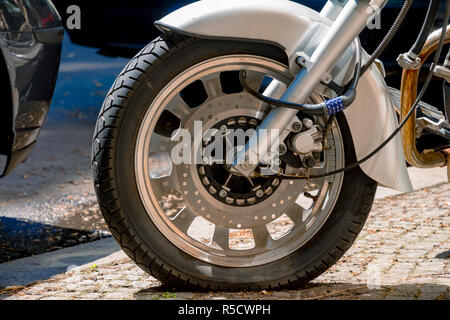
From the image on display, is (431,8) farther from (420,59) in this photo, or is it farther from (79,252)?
(79,252)

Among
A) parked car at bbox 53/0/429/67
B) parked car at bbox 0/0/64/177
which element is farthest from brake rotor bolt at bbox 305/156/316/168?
parked car at bbox 53/0/429/67

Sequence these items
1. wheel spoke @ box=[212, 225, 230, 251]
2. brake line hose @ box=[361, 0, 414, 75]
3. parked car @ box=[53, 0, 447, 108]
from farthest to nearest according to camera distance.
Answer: parked car @ box=[53, 0, 447, 108] < wheel spoke @ box=[212, 225, 230, 251] < brake line hose @ box=[361, 0, 414, 75]

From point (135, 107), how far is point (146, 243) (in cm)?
50

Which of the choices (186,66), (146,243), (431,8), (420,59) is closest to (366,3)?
(431,8)

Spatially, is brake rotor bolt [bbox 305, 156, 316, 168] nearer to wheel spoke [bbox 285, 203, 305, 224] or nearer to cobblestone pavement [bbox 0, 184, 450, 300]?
wheel spoke [bbox 285, 203, 305, 224]

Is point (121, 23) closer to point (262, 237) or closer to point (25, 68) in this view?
point (25, 68)

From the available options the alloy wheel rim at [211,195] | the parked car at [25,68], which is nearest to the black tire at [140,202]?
the alloy wheel rim at [211,195]

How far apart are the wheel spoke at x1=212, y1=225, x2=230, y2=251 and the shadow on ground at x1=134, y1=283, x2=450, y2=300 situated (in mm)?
192

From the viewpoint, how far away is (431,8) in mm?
2758

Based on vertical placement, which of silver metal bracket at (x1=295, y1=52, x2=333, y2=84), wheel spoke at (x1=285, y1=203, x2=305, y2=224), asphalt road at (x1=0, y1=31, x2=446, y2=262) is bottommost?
asphalt road at (x1=0, y1=31, x2=446, y2=262)

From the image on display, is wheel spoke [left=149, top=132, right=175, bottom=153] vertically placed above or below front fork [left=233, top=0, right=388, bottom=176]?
below

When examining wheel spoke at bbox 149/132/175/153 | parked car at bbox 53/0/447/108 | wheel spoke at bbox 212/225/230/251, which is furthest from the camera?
parked car at bbox 53/0/447/108

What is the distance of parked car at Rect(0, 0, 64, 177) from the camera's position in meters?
3.42
